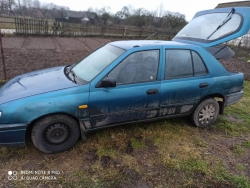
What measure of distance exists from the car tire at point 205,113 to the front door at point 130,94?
95 cm

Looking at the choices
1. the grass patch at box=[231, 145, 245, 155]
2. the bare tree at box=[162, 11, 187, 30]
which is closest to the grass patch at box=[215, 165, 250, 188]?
the grass patch at box=[231, 145, 245, 155]

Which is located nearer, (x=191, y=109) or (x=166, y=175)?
(x=166, y=175)

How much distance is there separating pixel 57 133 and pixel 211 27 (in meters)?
3.58

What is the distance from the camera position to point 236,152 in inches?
121

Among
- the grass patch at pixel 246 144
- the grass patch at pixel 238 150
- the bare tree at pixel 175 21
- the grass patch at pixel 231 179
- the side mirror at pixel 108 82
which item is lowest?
the grass patch at pixel 231 179

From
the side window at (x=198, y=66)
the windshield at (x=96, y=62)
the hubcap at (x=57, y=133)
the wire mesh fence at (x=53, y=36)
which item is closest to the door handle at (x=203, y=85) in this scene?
the side window at (x=198, y=66)

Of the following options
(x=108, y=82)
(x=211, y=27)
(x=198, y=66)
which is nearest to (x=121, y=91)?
(x=108, y=82)

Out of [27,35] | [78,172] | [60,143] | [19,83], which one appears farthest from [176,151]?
[27,35]

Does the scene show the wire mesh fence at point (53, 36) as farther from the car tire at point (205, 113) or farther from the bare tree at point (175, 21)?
the bare tree at point (175, 21)

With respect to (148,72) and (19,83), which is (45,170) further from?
(148,72)

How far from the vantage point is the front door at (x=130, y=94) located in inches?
110

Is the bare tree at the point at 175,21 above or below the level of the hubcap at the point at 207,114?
above

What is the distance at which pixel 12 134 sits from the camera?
8.14 feet

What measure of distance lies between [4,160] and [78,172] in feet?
3.51
